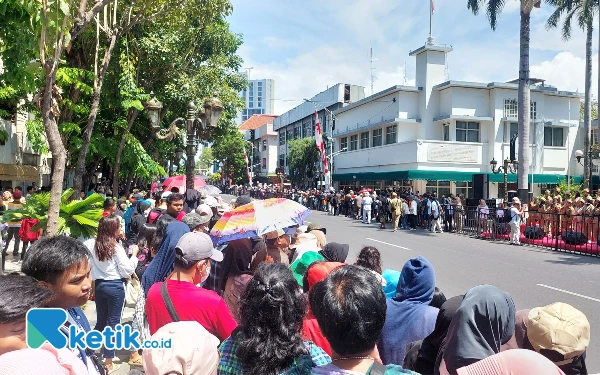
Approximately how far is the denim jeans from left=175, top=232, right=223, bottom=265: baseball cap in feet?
7.60

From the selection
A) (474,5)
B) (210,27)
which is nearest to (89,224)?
(210,27)

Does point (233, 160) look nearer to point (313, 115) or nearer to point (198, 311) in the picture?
point (313, 115)

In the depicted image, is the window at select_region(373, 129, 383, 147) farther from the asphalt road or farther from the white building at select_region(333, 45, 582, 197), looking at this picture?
the asphalt road

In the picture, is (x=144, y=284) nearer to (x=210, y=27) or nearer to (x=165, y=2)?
(x=165, y=2)

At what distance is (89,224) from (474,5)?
22228 mm

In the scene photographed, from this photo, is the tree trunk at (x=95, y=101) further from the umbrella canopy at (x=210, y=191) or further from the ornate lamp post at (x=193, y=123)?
the umbrella canopy at (x=210, y=191)

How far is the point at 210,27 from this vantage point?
19.6m

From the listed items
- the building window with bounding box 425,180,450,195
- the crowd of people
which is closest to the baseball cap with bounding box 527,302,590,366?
the crowd of people

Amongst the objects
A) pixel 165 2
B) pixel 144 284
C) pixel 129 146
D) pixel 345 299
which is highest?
pixel 165 2

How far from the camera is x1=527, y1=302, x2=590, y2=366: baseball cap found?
2262 mm

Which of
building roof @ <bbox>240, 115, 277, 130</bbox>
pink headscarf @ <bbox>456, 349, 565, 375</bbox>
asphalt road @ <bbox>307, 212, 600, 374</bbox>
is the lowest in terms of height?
asphalt road @ <bbox>307, 212, 600, 374</bbox>

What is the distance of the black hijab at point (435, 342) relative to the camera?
2721 millimetres

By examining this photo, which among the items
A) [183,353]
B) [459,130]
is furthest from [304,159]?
[183,353]

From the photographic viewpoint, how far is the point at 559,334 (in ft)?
7.45
